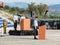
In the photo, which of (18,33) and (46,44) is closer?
(46,44)

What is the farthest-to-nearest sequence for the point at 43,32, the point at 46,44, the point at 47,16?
1. the point at 47,16
2. the point at 43,32
3. the point at 46,44

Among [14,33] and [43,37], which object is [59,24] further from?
[43,37]

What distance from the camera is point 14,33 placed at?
23.8 m

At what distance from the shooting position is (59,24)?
35125mm

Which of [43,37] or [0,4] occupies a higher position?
[0,4]

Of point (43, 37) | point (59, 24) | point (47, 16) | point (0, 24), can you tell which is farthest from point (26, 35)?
point (47, 16)

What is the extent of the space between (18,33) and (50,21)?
14050 millimetres

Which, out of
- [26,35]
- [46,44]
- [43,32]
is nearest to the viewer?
[46,44]

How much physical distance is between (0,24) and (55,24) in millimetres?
8747

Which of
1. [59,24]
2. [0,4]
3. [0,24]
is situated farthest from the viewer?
[59,24]

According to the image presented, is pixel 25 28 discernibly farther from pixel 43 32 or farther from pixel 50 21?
pixel 50 21

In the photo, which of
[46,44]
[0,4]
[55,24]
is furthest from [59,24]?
[46,44]

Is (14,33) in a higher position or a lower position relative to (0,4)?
lower

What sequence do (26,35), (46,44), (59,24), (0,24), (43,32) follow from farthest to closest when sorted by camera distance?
(59,24), (0,24), (26,35), (43,32), (46,44)
